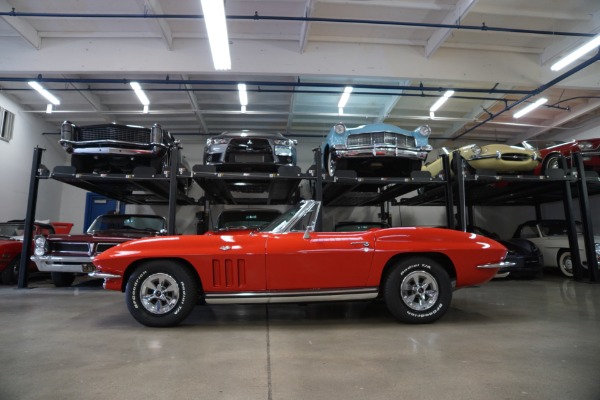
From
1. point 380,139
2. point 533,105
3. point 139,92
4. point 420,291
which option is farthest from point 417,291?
point 533,105

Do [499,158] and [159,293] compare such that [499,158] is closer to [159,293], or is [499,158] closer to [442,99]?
[442,99]

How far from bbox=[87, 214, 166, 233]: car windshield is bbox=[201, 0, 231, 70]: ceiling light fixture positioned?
337cm

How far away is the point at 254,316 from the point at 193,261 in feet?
3.59

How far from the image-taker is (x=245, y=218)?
6.96m

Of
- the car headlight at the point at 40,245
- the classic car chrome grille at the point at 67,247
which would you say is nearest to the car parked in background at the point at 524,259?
the classic car chrome grille at the point at 67,247

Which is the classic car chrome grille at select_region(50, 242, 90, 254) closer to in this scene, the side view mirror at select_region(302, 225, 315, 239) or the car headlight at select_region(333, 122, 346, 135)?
the side view mirror at select_region(302, 225, 315, 239)

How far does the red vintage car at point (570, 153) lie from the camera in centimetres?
747

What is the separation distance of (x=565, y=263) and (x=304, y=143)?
8.51 meters

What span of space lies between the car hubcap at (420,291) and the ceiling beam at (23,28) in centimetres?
816

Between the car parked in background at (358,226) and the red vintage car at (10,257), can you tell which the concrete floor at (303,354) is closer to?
the car parked in background at (358,226)

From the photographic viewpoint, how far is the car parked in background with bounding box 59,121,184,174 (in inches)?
229

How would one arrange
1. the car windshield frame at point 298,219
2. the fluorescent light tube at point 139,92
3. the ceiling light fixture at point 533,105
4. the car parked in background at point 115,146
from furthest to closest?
the ceiling light fixture at point 533,105
the fluorescent light tube at point 139,92
the car parked in background at point 115,146
the car windshield frame at point 298,219

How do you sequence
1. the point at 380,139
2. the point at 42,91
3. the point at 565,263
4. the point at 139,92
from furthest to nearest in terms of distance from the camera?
the point at 139,92, the point at 42,91, the point at 565,263, the point at 380,139

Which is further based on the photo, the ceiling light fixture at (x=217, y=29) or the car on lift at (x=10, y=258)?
the car on lift at (x=10, y=258)
